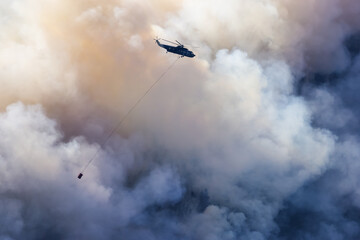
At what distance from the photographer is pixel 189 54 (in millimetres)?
184375

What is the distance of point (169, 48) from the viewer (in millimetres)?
185875

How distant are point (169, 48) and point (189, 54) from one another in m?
10.0
